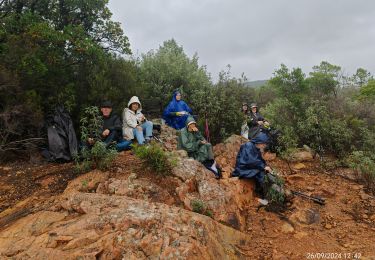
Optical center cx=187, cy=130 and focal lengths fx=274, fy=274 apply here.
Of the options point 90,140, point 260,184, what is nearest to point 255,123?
point 260,184

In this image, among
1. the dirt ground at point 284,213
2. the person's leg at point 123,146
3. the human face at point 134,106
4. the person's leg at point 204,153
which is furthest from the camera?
the human face at point 134,106

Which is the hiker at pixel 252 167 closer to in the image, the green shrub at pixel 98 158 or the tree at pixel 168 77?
the green shrub at pixel 98 158

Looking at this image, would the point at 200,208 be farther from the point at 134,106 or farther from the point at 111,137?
the point at 134,106

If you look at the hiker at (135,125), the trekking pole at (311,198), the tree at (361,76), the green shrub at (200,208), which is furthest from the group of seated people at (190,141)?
the tree at (361,76)

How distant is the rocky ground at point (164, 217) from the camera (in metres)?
3.22

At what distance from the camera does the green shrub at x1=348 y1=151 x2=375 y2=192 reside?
261 inches

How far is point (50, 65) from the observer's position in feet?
21.2

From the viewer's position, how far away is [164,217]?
367 cm

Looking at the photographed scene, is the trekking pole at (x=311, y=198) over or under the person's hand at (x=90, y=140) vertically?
under

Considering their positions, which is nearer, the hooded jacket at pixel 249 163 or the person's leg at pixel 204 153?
the hooded jacket at pixel 249 163

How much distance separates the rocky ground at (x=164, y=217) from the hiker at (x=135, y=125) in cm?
67

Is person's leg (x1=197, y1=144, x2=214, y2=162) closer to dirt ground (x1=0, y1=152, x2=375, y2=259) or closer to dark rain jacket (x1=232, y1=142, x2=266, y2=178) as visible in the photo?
dark rain jacket (x1=232, y1=142, x2=266, y2=178)

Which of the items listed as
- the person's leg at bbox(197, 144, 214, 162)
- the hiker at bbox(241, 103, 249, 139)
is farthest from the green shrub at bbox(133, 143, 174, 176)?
the hiker at bbox(241, 103, 249, 139)

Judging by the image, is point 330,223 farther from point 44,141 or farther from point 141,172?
point 44,141
